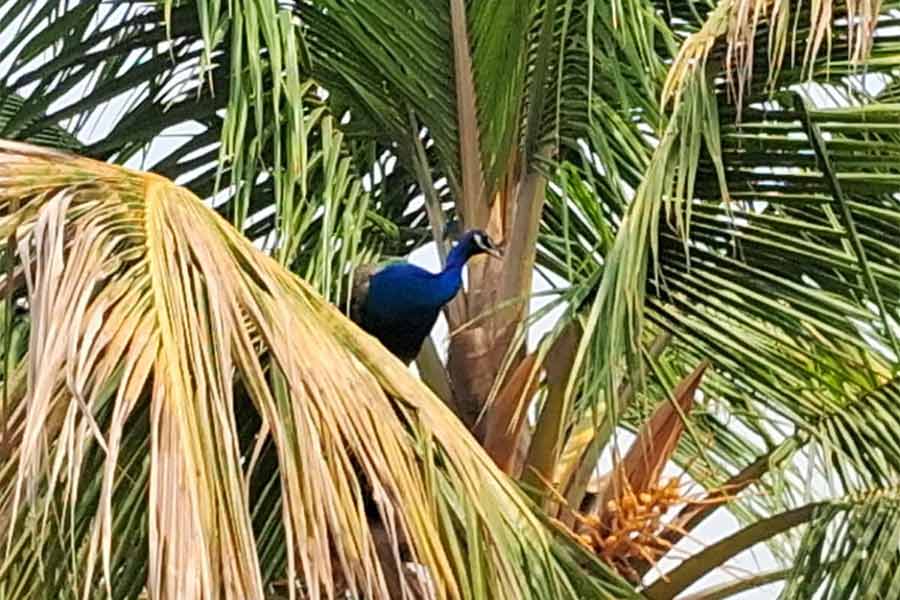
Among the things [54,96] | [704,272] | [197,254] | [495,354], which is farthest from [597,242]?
[197,254]

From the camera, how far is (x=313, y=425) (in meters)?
1.85

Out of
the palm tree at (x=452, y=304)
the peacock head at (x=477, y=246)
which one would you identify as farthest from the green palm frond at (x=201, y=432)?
the peacock head at (x=477, y=246)

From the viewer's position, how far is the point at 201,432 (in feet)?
5.74


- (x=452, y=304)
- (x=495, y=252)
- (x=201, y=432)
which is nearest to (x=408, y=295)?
(x=452, y=304)

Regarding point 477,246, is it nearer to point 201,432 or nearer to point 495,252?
point 495,252

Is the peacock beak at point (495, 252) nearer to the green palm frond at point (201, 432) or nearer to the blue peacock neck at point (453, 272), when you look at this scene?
the blue peacock neck at point (453, 272)

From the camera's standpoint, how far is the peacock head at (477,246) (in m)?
2.83

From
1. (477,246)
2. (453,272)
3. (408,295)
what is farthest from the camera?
(408,295)

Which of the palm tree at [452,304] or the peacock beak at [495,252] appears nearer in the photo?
the palm tree at [452,304]

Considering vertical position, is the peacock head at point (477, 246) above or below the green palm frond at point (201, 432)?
above

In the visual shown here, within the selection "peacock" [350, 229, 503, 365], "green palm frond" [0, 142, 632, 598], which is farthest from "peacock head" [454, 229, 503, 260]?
"green palm frond" [0, 142, 632, 598]

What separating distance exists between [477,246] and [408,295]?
15.1 inches

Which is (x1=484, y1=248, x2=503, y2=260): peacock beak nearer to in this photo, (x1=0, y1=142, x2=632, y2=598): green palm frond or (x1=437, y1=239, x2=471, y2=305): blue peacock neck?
(x1=437, y1=239, x2=471, y2=305): blue peacock neck

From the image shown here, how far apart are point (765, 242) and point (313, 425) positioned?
83 cm
